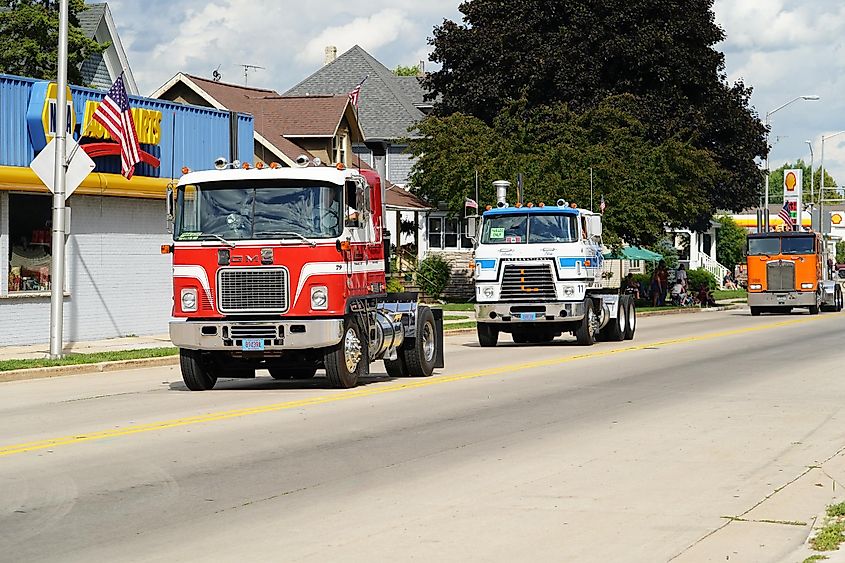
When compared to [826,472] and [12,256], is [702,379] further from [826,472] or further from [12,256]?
[12,256]

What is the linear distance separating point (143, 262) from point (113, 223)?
4.47ft

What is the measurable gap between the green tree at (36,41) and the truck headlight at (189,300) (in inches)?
791

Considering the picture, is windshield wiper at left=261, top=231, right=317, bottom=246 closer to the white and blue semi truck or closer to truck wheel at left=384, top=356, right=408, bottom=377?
truck wheel at left=384, top=356, right=408, bottom=377

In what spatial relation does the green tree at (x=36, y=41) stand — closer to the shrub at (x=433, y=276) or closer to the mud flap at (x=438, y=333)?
the mud flap at (x=438, y=333)

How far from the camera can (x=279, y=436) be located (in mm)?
13344

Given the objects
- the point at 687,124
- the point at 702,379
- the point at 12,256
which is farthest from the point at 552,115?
the point at 702,379

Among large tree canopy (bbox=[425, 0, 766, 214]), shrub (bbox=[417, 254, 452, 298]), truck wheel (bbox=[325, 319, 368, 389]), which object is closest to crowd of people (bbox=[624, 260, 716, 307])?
large tree canopy (bbox=[425, 0, 766, 214])

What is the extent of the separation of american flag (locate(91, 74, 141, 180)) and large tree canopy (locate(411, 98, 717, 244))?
21.8m

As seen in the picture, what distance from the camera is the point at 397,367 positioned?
67.9 feet

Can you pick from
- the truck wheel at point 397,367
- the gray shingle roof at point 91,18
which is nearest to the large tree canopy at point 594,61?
→ the gray shingle roof at point 91,18

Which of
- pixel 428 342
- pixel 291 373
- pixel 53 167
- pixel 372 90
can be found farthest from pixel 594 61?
pixel 291 373

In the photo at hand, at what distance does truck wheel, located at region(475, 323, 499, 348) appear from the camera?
2920 centimetres

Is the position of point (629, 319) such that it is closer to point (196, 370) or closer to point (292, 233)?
point (196, 370)

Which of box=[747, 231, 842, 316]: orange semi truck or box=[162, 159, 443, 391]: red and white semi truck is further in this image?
box=[747, 231, 842, 316]: orange semi truck
